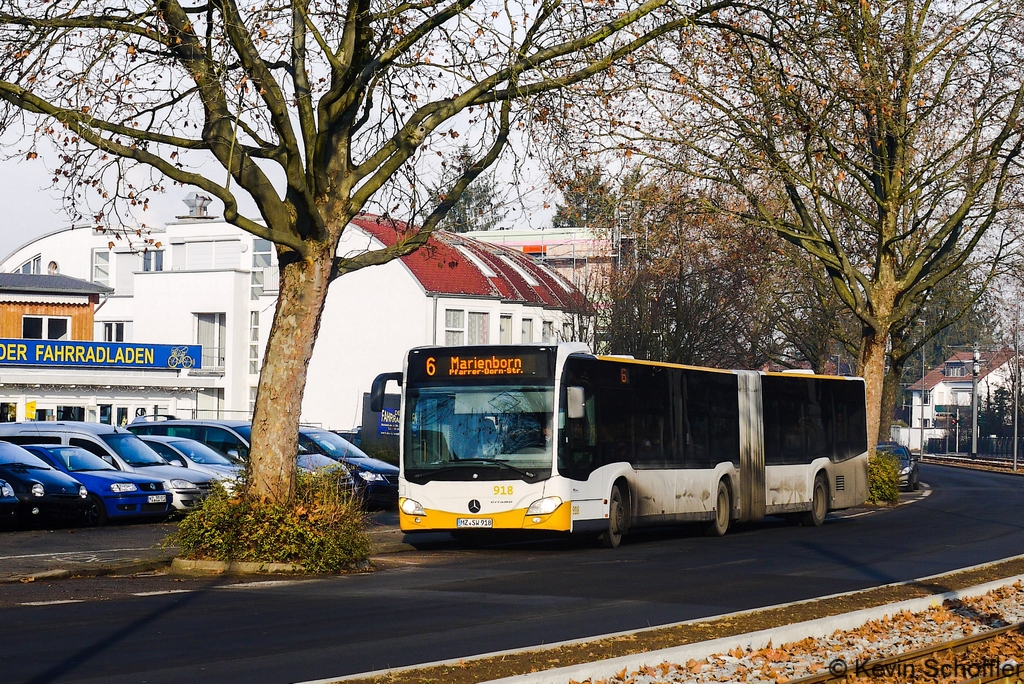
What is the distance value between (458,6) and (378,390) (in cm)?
751

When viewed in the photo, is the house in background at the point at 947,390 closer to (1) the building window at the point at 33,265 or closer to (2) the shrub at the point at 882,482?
(1) the building window at the point at 33,265

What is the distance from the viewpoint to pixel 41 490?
22031mm

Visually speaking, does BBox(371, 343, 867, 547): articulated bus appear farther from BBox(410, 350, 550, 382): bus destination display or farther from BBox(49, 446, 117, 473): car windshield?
BBox(49, 446, 117, 473): car windshield

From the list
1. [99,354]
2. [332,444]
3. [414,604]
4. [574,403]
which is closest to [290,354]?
Answer: [414,604]

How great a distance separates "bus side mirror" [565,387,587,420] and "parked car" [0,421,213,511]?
7.75 m

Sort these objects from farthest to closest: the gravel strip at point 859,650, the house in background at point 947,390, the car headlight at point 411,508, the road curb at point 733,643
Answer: the house in background at point 947,390, the car headlight at point 411,508, the gravel strip at point 859,650, the road curb at point 733,643

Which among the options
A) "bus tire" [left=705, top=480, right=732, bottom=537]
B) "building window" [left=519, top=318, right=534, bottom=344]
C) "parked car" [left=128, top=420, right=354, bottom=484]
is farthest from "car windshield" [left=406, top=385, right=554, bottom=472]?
"building window" [left=519, top=318, right=534, bottom=344]

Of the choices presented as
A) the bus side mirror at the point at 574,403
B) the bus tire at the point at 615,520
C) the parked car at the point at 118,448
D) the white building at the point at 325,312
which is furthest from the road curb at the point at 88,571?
the white building at the point at 325,312

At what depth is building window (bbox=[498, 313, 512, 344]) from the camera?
61281mm

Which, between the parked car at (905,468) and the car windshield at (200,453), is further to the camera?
the parked car at (905,468)

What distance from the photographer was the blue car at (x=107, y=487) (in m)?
23.0

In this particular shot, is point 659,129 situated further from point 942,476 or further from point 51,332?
point 51,332

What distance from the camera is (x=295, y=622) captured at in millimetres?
11695

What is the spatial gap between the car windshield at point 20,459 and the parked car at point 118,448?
1.72m
